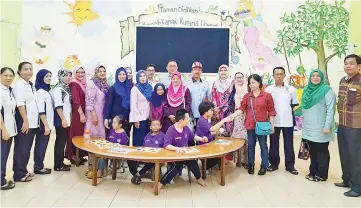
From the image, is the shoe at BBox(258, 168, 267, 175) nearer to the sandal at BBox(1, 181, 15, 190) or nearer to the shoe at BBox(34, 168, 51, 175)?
the shoe at BBox(34, 168, 51, 175)

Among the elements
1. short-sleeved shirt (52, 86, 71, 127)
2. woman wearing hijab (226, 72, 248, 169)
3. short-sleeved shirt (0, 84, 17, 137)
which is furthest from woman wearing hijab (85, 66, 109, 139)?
woman wearing hijab (226, 72, 248, 169)

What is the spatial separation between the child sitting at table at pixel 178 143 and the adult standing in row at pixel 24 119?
59.9 inches

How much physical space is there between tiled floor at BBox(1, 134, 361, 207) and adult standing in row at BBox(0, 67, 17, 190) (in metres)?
0.41

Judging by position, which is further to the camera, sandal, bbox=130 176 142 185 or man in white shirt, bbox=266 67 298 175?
man in white shirt, bbox=266 67 298 175

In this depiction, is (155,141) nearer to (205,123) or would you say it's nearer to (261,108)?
(205,123)

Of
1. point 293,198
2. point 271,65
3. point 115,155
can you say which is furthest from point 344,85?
point 271,65

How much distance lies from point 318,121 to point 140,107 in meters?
2.17

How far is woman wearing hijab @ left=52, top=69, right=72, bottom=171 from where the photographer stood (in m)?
3.81

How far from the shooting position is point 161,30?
21.2ft

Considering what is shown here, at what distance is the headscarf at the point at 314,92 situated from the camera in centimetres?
362

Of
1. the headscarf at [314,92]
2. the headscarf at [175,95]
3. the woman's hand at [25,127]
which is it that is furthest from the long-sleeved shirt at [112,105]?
the headscarf at [314,92]

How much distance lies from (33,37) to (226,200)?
214 inches

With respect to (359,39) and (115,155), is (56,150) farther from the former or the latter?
(359,39)

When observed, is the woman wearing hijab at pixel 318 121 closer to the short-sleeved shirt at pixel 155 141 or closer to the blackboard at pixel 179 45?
the short-sleeved shirt at pixel 155 141
